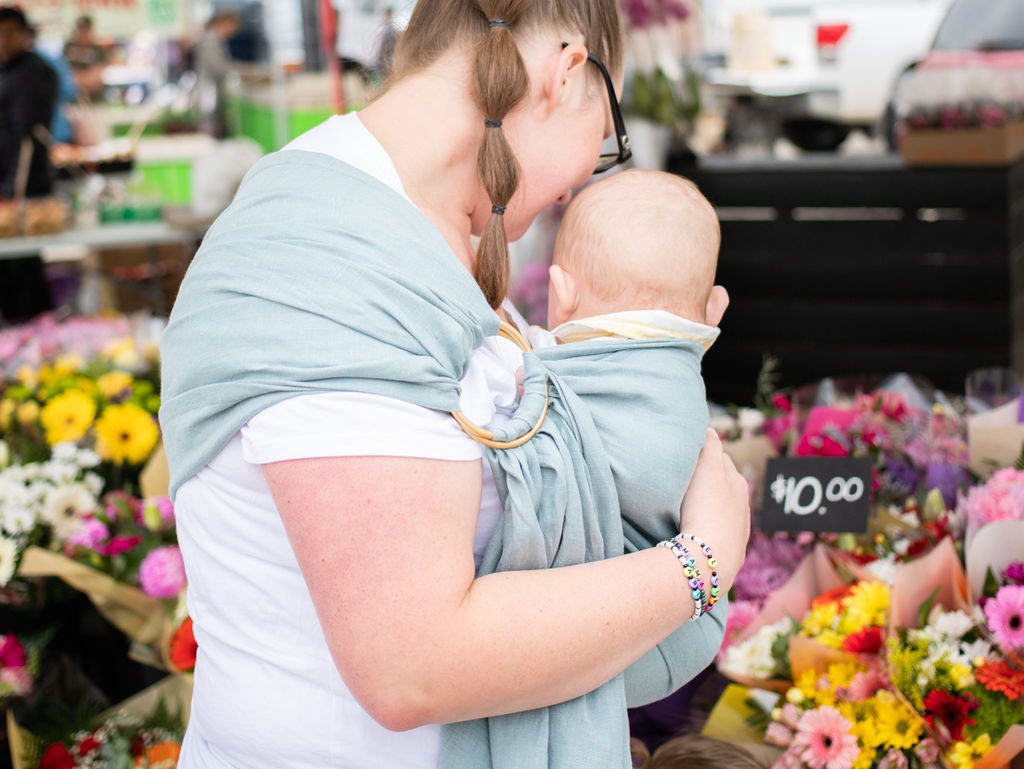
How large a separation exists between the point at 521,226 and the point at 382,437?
14.7 inches

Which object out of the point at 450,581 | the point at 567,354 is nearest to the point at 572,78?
the point at 567,354

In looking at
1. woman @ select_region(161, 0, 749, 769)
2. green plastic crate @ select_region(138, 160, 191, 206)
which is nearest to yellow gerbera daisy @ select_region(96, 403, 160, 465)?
woman @ select_region(161, 0, 749, 769)

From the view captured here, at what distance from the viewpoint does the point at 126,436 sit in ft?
7.24

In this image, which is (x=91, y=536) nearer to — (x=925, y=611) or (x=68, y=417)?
(x=68, y=417)

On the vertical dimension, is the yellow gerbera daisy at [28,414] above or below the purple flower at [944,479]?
below

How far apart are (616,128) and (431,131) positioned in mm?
228

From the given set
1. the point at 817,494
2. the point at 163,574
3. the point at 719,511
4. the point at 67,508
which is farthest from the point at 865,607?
the point at 67,508

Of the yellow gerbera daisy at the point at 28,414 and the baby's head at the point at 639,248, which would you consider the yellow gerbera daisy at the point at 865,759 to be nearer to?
the baby's head at the point at 639,248

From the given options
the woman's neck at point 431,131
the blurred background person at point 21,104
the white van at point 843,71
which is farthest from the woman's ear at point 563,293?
the white van at point 843,71

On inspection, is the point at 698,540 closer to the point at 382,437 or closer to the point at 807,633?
the point at 382,437

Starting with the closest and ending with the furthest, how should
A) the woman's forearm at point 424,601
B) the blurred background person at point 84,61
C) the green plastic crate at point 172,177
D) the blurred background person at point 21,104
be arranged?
the woman's forearm at point 424,601 → the blurred background person at point 21,104 → the green plastic crate at point 172,177 → the blurred background person at point 84,61

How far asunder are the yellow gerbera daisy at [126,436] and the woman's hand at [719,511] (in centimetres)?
143

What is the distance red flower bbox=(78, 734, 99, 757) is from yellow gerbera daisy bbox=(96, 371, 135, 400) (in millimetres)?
930

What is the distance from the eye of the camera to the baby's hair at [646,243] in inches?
44.7
